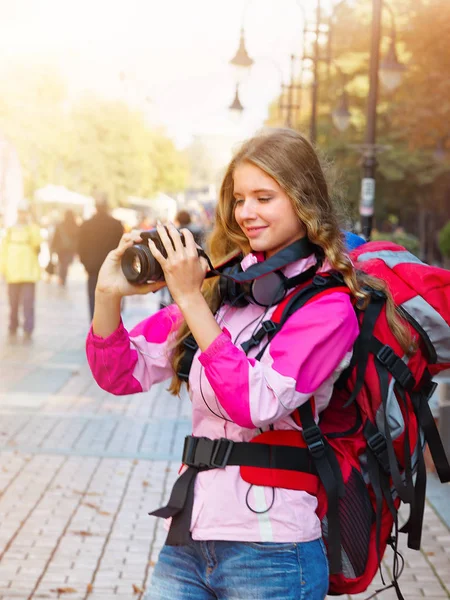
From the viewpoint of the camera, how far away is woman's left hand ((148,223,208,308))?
240cm

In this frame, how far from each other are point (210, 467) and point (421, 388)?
570mm

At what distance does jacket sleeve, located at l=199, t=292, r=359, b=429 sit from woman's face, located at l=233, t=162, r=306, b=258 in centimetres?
20

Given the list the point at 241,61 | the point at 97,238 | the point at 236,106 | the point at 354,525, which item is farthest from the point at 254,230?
the point at 236,106

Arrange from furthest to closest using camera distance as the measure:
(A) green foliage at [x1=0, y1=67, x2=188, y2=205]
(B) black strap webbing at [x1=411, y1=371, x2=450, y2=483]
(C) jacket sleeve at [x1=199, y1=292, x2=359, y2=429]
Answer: (A) green foliage at [x1=0, y1=67, x2=188, y2=205], (B) black strap webbing at [x1=411, y1=371, x2=450, y2=483], (C) jacket sleeve at [x1=199, y1=292, x2=359, y2=429]

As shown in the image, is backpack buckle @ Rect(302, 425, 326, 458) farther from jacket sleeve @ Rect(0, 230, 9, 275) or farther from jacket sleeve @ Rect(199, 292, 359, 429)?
jacket sleeve @ Rect(0, 230, 9, 275)

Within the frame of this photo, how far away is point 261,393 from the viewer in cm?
230

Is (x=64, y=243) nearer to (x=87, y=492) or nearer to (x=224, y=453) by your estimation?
(x=87, y=492)

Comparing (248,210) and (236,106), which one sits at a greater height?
(248,210)

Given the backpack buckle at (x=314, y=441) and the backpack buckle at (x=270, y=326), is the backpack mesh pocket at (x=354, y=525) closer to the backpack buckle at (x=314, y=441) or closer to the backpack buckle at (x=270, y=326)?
the backpack buckle at (x=314, y=441)

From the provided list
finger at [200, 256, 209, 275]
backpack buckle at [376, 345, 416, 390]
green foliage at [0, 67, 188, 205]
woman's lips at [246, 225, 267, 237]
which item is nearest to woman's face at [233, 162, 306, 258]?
woman's lips at [246, 225, 267, 237]

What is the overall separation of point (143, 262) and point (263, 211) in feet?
1.01

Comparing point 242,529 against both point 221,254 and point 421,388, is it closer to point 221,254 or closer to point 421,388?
point 421,388

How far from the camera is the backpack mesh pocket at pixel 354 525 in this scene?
8.15ft

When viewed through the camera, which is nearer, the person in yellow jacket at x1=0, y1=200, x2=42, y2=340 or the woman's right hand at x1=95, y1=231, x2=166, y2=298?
the woman's right hand at x1=95, y1=231, x2=166, y2=298
